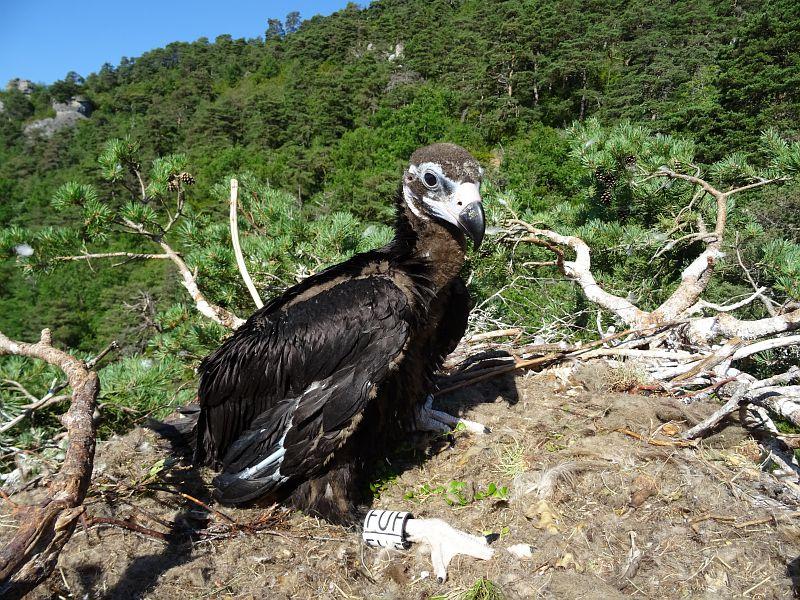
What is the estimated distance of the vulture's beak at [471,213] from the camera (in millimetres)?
2650

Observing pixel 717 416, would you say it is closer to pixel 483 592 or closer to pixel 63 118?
pixel 483 592

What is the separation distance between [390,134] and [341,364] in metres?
41.2

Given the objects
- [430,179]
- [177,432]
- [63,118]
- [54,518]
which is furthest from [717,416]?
[63,118]

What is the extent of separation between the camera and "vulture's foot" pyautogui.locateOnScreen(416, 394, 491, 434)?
3.33 metres

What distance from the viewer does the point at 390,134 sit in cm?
4112

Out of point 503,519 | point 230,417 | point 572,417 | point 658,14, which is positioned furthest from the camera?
point 658,14

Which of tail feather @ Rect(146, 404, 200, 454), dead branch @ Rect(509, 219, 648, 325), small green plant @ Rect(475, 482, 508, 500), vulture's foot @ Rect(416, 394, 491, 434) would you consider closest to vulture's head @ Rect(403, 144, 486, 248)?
vulture's foot @ Rect(416, 394, 491, 434)

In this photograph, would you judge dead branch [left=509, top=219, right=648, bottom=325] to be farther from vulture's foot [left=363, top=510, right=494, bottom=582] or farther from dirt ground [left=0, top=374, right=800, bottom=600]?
vulture's foot [left=363, top=510, right=494, bottom=582]

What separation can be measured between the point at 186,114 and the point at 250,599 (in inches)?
3077

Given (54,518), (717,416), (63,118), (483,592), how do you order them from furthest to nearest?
1. (63,118)
2. (717,416)
3. (483,592)
4. (54,518)

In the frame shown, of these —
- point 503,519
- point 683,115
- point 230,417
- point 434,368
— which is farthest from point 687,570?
point 683,115

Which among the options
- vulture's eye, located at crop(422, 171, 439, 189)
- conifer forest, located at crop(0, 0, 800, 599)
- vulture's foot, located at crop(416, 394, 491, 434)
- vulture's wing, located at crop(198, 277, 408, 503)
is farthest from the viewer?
vulture's foot, located at crop(416, 394, 491, 434)

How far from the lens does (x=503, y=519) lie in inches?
102

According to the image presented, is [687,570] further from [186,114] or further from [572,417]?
[186,114]
